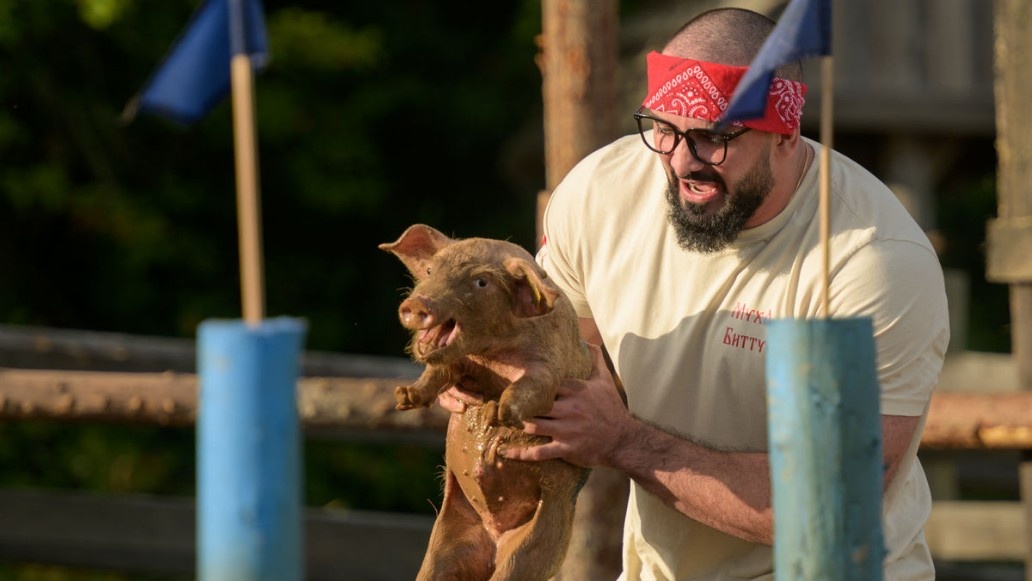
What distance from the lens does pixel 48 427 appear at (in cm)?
975

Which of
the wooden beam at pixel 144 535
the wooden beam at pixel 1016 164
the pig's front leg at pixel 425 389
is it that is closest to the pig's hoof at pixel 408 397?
the pig's front leg at pixel 425 389

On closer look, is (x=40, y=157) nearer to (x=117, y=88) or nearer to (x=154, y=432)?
(x=117, y=88)

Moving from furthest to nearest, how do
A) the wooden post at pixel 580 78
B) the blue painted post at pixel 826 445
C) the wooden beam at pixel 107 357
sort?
the wooden beam at pixel 107 357
the wooden post at pixel 580 78
the blue painted post at pixel 826 445

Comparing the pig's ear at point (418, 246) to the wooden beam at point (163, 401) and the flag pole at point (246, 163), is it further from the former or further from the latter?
the wooden beam at point (163, 401)

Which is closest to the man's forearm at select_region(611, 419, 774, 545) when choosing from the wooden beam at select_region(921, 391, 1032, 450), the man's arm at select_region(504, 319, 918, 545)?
the man's arm at select_region(504, 319, 918, 545)

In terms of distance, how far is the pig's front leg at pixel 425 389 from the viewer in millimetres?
2953

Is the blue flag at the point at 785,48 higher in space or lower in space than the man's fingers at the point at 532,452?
higher

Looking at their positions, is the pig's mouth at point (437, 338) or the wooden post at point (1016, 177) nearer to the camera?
the pig's mouth at point (437, 338)

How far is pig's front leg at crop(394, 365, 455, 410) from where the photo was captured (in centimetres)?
295

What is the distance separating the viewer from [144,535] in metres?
7.11

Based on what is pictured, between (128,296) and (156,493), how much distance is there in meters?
1.31

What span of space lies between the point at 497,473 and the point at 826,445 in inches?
40.4

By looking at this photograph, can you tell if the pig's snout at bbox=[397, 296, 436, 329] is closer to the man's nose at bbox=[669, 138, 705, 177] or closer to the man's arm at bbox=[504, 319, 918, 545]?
the man's arm at bbox=[504, 319, 918, 545]

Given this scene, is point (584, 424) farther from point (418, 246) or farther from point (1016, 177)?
point (1016, 177)
